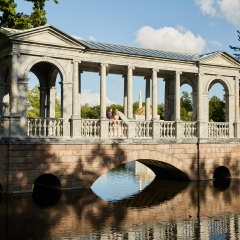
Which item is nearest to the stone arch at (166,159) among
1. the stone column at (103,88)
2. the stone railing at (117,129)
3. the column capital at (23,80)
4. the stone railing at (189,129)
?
the stone railing at (117,129)

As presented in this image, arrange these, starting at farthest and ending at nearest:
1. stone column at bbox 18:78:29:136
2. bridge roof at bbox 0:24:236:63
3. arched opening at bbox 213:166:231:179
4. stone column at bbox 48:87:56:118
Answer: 1. arched opening at bbox 213:166:231:179
2. stone column at bbox 48:87:56:118
3. bridge roof at bbox 0:24:236:63
4. stone column at bbox 18:78:29:136

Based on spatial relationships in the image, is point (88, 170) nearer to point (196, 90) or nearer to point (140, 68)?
point (140, 68)

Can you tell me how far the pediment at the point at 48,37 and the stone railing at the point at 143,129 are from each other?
4.43 m

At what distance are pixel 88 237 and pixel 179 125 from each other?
1121 centimetres

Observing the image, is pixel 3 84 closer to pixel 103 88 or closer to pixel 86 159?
pixel 103 88

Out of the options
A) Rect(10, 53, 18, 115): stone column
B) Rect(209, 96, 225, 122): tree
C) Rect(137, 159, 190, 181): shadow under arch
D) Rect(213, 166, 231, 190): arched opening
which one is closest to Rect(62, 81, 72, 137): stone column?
Rect(10, 53, 18, 115): stone column

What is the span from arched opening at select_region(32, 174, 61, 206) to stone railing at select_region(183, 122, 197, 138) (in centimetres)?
697

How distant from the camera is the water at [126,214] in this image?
1088cm

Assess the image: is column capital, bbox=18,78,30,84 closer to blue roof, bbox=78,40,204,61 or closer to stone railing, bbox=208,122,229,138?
blue roof, bbox=78,40,204,61

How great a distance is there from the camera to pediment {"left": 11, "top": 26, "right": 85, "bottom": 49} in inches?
665

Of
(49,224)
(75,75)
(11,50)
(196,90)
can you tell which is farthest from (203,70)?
(49,224)

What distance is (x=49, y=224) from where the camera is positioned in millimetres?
11844

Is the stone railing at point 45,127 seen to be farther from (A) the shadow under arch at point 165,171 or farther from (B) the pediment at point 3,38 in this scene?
(A) the shadow under arch at point 165,171

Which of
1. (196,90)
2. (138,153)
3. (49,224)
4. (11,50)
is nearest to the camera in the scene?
(49,224)
